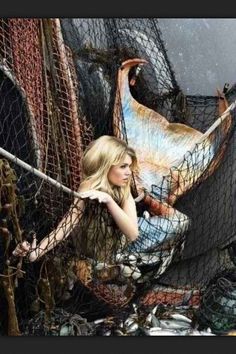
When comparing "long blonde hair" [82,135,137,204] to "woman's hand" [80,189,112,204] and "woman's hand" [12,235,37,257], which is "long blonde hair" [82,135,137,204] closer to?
"woman's hand" [80,189,112,204]

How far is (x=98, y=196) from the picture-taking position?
10.0 ft

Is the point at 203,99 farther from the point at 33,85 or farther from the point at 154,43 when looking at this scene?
the point at 33,85

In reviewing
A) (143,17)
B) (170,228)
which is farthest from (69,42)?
(170,228)

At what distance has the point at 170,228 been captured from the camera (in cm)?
320

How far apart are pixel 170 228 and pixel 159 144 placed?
38 cm

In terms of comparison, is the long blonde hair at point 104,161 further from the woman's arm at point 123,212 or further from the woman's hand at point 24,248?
the woman's hand at point 24,248

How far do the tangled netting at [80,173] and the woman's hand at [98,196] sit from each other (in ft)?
0.13

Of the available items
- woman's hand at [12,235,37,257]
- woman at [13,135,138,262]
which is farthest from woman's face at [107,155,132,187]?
woman's hand at [12,235,37,257]

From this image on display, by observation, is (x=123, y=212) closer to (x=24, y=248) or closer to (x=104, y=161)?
(x=104, y=161)

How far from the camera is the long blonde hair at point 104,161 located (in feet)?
10.2

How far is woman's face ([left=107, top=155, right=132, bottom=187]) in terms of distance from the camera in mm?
3119

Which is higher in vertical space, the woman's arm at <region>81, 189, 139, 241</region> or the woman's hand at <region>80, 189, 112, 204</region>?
the woman's hand at <region>80, 189, 112, 204</region>

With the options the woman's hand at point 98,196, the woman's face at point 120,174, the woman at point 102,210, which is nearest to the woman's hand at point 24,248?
the woman at point 102,210

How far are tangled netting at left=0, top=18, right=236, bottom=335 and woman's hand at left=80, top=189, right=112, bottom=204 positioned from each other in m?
0.04
